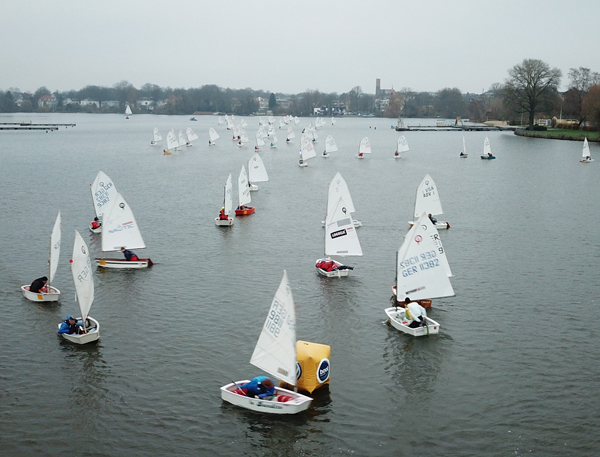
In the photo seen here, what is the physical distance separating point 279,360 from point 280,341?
2.31 feet

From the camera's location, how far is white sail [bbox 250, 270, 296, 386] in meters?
20.5

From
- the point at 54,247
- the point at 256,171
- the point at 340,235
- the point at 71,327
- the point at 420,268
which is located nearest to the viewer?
the point at 71,327

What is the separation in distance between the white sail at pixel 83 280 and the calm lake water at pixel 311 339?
1.77 metres

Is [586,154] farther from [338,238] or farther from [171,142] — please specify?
[171,142]

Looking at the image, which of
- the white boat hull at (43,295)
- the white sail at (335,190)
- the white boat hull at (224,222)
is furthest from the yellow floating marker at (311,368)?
the white boat hull at (224,222)

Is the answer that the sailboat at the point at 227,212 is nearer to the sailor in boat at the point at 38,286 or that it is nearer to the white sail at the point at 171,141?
the sailor in boat at the point at 38,286

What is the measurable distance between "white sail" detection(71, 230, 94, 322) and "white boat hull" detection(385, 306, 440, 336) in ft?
44.7

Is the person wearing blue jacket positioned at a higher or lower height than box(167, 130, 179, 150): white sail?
lower

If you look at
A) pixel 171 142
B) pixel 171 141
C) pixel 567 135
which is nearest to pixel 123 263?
pixel 171 142

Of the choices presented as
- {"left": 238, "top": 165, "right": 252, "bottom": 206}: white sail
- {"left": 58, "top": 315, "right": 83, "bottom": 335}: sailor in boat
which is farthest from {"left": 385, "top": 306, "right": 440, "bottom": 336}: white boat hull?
{"left": 238, "top": 165, "right": 252, "bottom": 206}: white sail

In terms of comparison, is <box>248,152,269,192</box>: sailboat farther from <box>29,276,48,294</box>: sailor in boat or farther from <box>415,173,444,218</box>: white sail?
<box>29,276,48,294</box>: sailor in boat

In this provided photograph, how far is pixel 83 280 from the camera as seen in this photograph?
86.1ft

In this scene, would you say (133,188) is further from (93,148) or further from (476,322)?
(93,148)

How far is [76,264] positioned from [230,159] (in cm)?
7334
